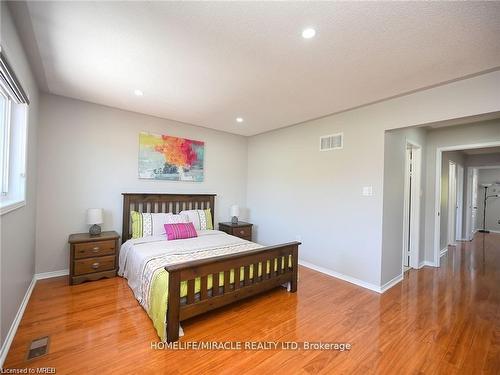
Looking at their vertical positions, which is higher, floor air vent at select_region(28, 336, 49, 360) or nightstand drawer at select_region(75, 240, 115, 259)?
nightstand drawer at select_region(75, 240, 115, 259)

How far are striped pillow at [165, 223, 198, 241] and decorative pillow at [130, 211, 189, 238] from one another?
0.18 m

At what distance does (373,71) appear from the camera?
2.22 meters

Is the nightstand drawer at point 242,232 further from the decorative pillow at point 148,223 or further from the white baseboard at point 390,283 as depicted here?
the white baseboard at point 390,283

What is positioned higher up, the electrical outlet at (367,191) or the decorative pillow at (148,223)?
the electrical outlet at (367,191)

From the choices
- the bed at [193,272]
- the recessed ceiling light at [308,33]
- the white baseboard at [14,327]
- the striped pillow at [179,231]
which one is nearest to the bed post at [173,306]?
the bed at [193,272]

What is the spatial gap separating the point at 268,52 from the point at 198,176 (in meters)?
2.85

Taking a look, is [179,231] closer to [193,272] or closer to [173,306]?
[193,272]

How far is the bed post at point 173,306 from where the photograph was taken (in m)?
1.91

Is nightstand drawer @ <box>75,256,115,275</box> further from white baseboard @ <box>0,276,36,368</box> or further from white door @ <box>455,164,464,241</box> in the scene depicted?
white door @ <box>455,164,464,241</box>

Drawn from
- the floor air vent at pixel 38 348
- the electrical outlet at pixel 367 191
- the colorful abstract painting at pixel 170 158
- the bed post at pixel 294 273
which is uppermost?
the colorful abstract painting at pixel 170 158

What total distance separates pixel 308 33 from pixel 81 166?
3.34 m

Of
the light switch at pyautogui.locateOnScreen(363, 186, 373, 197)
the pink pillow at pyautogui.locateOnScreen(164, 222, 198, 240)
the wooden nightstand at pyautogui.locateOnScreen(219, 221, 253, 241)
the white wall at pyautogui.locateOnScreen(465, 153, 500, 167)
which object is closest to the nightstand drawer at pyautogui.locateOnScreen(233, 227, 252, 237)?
the wooden nightstand at pyautogui.locateOnScreen(219, 221, 253, 241)

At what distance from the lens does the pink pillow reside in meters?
3.31

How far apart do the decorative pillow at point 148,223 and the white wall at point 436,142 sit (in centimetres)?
429
